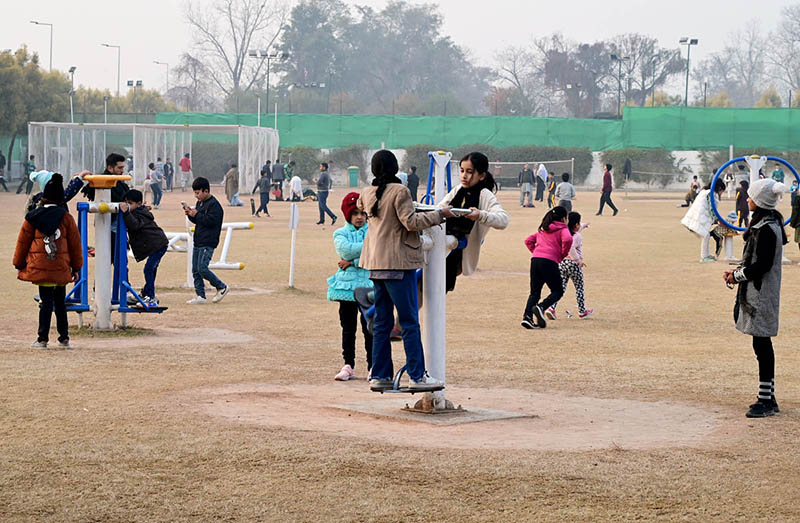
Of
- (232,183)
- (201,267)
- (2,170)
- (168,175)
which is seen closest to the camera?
(201,267)

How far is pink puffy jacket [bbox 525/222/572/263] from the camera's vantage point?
14.0 m

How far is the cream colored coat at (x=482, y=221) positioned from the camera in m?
7.68

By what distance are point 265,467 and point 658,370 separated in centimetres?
505

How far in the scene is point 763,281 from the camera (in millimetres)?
8422

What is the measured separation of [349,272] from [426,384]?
7.20ft

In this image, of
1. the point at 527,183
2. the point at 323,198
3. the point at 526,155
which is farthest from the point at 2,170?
the point at 323,198

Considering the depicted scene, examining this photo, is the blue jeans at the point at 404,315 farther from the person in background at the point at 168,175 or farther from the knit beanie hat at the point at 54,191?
the person in background at the point at 168,175

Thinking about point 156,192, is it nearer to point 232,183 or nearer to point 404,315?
point 232,183

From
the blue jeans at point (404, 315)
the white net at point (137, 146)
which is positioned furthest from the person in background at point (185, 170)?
the blue jeans at point (404, 315)

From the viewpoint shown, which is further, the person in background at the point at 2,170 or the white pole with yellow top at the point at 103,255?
the person in background at the point at 2,170

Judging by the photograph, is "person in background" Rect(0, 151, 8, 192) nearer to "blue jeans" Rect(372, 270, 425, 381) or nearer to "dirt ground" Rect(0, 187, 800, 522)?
"dirt ground" Rect(0, 187, 800, 522)

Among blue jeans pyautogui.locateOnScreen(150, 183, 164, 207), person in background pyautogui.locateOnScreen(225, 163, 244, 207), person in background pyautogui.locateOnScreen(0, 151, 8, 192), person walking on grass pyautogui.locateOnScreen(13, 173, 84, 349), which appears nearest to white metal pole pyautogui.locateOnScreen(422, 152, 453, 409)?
person walking on grass pyautogui.locateOnScreen(13, 173, 84, 349)

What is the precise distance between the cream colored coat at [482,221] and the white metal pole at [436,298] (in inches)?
5.9

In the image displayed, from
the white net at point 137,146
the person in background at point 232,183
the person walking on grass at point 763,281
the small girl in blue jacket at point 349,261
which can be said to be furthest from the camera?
the white net at point 137,146
